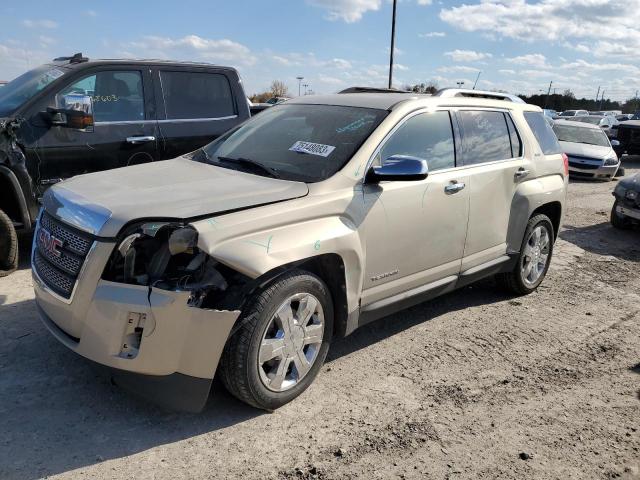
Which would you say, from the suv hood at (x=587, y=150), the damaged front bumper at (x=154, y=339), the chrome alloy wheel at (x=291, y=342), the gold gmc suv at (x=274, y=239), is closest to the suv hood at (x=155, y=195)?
the gold gmc suv at (x=274, y=239)

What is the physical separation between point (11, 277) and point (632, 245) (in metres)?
8.03

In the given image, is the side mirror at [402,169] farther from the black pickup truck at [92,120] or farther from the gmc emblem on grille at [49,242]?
the black pickup truck at [92,120]

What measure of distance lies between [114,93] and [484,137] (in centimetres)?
379

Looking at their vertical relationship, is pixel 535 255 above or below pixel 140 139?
below

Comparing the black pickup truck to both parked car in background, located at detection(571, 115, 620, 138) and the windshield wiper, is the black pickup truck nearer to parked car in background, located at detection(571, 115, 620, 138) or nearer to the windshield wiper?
the windshield wiper

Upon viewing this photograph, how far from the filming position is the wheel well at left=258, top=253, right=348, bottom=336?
129 inches

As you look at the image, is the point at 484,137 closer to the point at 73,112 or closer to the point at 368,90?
the point at 368,90

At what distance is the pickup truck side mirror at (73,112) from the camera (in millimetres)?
5195

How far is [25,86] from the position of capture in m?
5.45

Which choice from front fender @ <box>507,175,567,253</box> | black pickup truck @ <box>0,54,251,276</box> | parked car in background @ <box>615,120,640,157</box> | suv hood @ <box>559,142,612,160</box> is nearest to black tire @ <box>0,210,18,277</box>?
black pickup truck @ <box>0,54,251,276</box>

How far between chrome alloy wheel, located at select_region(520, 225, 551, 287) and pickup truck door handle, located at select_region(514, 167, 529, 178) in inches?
23.4

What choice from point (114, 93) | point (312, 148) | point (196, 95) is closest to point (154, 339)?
point (312, 148)

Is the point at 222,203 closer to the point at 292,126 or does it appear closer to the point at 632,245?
the point at 292,126

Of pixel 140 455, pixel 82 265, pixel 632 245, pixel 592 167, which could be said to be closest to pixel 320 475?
pixel 140 455
